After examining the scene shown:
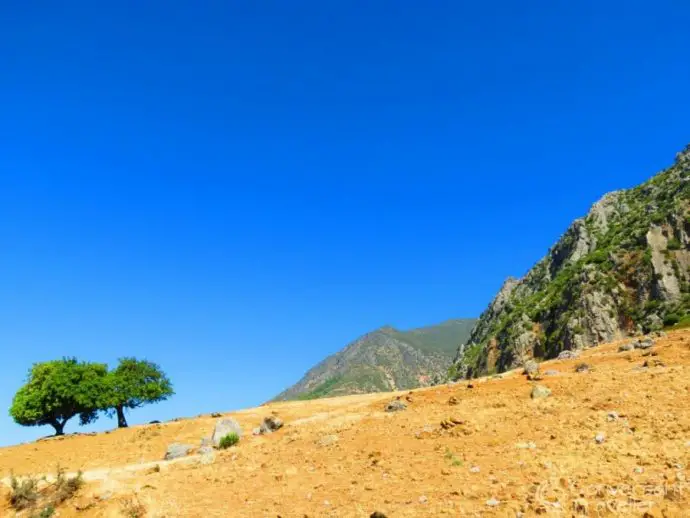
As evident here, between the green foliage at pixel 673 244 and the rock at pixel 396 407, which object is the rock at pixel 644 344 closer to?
the rock at pixel 396 407

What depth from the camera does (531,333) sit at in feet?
334

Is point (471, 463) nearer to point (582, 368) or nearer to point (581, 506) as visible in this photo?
point (581, 506)

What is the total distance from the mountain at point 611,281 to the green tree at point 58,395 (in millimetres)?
69049

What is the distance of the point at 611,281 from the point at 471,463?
86.2 m

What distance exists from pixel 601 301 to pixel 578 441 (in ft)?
263

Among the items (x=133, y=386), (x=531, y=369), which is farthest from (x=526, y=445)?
(x=133, y=386)

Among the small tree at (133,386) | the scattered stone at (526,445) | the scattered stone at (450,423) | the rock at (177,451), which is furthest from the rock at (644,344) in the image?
the small tree at (133,386)

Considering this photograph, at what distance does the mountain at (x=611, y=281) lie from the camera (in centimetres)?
8069

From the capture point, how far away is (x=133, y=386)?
60125 millimetres

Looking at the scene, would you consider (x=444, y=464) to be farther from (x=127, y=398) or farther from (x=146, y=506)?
(x=127, y=398)

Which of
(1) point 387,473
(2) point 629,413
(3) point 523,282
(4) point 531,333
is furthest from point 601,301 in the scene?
(1) point 387,473

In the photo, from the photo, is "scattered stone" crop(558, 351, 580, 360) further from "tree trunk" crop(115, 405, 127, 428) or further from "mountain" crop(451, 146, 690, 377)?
"tree trunk" crop(115, 405, 127, 428)

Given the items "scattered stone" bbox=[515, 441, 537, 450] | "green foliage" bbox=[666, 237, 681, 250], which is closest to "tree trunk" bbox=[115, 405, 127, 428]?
"scattered stone" bbox=[515, 441, 537, 450]

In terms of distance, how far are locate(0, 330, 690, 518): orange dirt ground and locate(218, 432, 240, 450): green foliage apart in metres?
1.03
